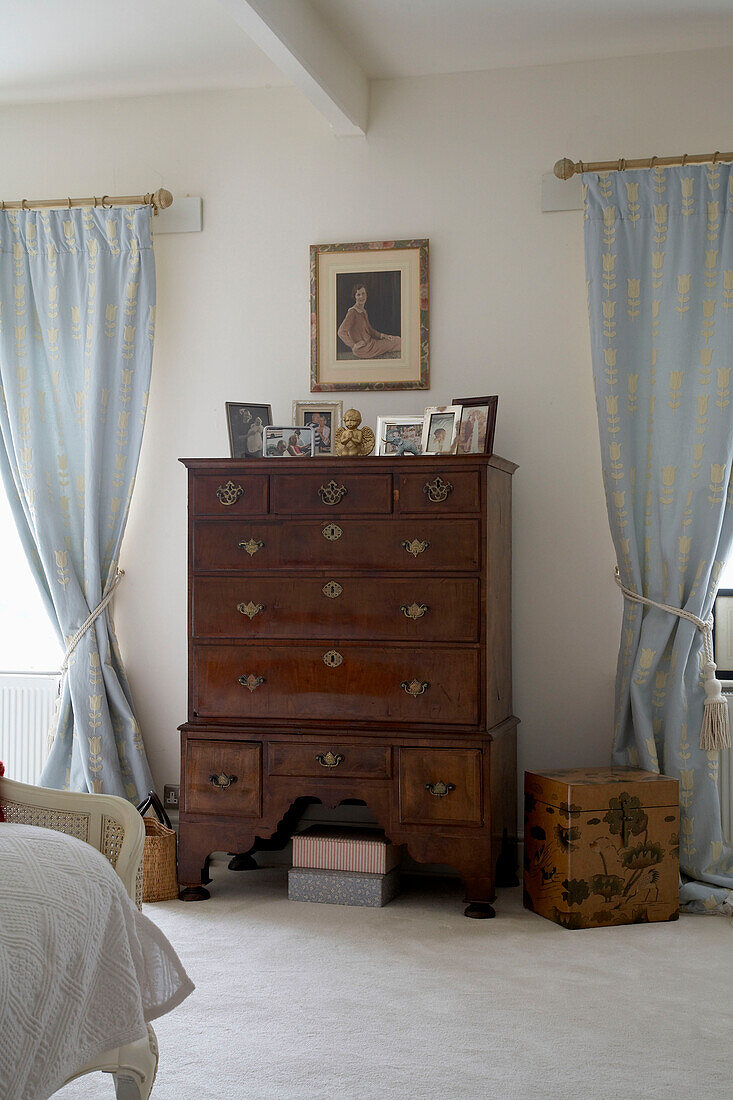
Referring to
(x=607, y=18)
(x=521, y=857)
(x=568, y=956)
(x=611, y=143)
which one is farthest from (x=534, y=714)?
(x=607, y=18)

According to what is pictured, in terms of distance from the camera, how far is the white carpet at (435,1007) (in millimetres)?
2191

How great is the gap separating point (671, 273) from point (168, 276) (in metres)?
1.95

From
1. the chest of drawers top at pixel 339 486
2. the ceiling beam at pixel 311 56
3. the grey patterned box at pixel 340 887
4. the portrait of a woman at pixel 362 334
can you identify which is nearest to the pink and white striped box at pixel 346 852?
the grey patterned box at pixel 340 887

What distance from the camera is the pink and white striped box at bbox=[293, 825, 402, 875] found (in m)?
3.39

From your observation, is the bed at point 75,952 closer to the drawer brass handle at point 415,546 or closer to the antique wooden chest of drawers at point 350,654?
the antique wooden chest of drawers at point 350,654

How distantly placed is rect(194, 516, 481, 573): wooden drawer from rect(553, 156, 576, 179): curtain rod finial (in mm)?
1331

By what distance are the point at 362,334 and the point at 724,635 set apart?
1755 millimetres

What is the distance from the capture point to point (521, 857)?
12.4 feet

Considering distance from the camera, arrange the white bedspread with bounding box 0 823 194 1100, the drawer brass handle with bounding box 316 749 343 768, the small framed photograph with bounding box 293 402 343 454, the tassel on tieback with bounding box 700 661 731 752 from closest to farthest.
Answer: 1. the white bedspread with bounding box 0 823 194 1100
2. the drawer brass handle with bounding box 316 749 343 768
3. the tassel on tieback with bounding box 700 661 731 752
4. the small framed photograph with bounding box 293 402 343 454

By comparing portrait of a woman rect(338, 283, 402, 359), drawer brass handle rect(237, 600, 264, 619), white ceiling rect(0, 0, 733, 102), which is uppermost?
white ceiling rect(0, 0, 733, 102)

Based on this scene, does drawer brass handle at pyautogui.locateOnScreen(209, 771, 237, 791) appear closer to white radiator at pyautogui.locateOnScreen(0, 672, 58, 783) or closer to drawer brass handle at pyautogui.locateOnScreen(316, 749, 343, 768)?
drawer brass handle at pyautogui.locateOnScreen(316, 749, 343, 768)

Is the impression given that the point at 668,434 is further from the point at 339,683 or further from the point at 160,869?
the point at 160,869

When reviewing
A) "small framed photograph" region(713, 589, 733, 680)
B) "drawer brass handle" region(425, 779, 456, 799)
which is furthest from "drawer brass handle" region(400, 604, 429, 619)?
"small framed photograph" region(713, 589, 733, 680)

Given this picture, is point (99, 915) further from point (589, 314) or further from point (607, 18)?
point (607, 18)
